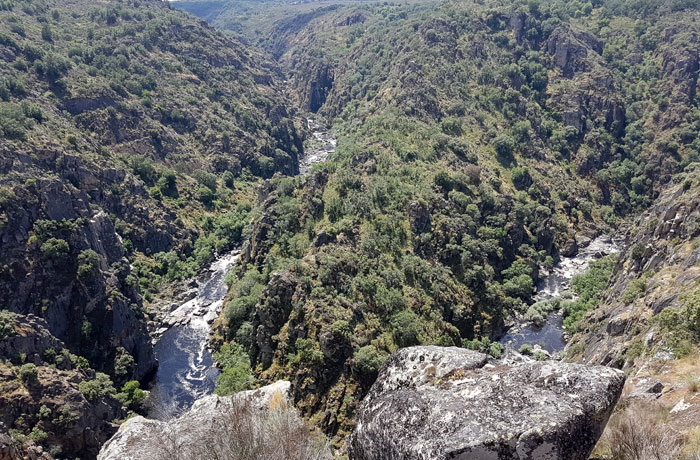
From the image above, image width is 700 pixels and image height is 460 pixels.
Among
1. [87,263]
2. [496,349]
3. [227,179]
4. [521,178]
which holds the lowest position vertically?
[227,179]

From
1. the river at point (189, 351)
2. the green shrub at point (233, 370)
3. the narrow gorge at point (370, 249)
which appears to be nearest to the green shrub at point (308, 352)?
the narrow gorge at point (370, 249)

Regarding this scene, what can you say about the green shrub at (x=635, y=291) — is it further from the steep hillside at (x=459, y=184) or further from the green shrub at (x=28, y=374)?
the green shrub at (x=28, y=374)

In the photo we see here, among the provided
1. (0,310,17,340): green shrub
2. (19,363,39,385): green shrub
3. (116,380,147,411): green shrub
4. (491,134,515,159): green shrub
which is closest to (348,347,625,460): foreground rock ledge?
(19,363,39,385): green shrub

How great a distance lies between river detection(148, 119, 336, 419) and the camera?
71.2m

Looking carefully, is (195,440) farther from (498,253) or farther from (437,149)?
(437,149)

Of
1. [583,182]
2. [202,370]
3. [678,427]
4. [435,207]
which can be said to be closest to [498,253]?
[435,207]

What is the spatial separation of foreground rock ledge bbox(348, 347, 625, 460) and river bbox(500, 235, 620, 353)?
64.6 meters

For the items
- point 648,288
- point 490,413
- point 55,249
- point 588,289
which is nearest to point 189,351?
point 55,249

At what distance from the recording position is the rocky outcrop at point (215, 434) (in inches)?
793

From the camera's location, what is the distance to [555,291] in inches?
3634

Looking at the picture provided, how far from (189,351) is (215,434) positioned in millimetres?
65786

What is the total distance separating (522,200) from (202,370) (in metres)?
86.5

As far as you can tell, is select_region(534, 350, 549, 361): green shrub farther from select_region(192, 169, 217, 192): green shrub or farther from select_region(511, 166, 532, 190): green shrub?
select_region(192, 169, 217, 192): green shrub

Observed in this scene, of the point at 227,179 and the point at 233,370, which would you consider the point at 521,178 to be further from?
the point at 233,370
